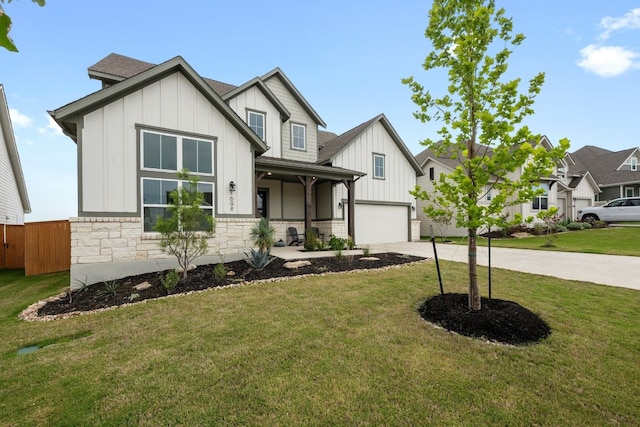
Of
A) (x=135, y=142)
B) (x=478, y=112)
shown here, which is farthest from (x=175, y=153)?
(x=478, y=112)

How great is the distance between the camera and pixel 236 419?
7.45 ft

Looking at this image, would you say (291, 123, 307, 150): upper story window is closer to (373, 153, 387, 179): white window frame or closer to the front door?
the front door

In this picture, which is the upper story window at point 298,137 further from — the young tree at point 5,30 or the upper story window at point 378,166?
the young tree at point 5,30

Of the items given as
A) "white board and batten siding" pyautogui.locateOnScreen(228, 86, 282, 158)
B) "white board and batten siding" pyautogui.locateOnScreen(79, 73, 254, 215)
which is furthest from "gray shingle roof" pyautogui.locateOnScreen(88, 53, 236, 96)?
"white board and batten siding" pyautogui.locateOnScreen(79, 73, 254, 215)

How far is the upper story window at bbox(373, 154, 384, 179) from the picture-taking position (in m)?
15.2

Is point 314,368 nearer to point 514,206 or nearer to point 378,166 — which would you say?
point 378,166

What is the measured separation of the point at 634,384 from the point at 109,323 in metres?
6.59

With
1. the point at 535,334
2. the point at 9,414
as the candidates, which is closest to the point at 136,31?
the point at 9,414

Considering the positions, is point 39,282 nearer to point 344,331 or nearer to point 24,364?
point 24,364

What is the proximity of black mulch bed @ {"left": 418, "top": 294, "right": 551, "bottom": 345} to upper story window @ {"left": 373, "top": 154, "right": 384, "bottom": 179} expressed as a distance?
11.2 metres

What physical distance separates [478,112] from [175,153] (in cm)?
780

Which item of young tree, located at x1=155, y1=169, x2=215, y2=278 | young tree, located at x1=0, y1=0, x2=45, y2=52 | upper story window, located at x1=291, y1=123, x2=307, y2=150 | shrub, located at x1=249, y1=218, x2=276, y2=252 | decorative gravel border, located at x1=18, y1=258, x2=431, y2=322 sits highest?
upper story window, located at x1=291, y1=123, x2=307, y2=150

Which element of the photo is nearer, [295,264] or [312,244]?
[295,264]

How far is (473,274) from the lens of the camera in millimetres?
4082
